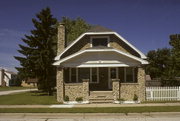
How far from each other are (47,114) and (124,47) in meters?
11.0

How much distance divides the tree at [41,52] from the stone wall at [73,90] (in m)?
7.87

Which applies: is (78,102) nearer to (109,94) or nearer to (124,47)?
(109,94)

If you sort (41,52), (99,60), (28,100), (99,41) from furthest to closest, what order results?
(41,52)
(99,41)
(28,100)
(99,60)

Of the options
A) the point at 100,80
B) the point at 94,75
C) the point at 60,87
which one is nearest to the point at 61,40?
the point at 94,75

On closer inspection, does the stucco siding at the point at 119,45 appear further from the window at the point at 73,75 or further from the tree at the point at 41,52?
the tree at the point at 41,52

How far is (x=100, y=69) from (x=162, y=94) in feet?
19.7

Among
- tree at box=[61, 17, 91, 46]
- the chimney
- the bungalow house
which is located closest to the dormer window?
the bungalow house

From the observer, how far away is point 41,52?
25.4m

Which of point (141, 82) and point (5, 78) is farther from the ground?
point (141, 82)

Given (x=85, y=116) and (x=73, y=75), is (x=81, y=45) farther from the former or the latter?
(x=85, y=116)

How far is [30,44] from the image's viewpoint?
86.9 feet

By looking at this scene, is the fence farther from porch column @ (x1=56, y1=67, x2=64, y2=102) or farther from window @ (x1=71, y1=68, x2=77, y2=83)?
porch column @ (x1=56, y1=67, x2=64, y2=102)

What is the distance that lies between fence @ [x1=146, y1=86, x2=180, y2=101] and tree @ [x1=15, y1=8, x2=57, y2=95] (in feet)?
40.4

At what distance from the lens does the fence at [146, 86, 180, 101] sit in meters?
18.3
